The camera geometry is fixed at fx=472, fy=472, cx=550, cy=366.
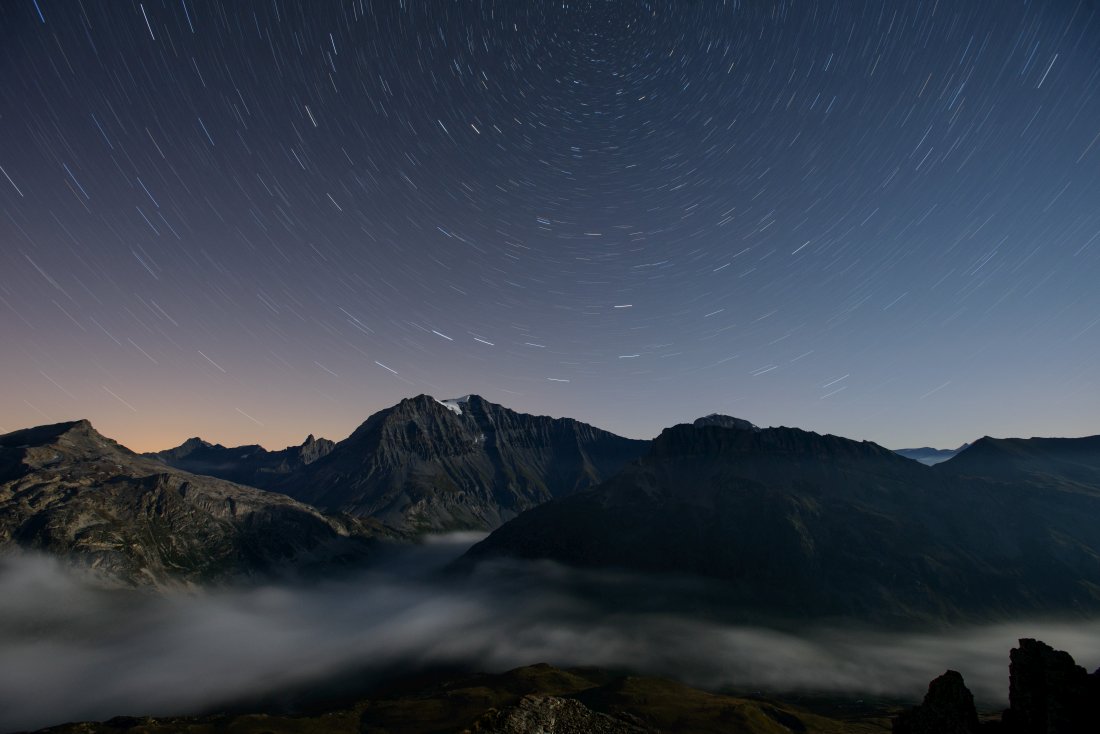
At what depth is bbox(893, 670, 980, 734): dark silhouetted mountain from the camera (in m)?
41.7

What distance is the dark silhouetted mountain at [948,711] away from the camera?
41.7 meters

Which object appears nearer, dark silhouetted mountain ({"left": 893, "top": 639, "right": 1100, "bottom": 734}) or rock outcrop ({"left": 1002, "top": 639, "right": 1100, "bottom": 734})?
dark silhouetted mountain ({"left": 893, "top": 639, "right": 1100, "bottom": 734})

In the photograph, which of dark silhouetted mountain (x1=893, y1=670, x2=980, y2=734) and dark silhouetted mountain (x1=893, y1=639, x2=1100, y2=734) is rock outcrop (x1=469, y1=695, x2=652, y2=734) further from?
dark silhouetted mountain (x1=893, y1=670, x2=980, y2=734)

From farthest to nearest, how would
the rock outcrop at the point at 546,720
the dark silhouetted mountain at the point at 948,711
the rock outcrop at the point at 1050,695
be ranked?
1. the rock outcrop at the point at 1050,695
2. the dark silhouetted mountain at the point at 948,711
3. the rock outcrop at the point at 546,720

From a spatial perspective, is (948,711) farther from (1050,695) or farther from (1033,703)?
(1050,695)

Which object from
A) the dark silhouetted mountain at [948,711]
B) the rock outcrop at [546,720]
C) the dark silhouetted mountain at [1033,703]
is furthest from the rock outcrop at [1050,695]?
the rock outcrop at [546,720]

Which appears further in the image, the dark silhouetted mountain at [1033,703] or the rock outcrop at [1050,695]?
the rock outcrop at [1050,695]

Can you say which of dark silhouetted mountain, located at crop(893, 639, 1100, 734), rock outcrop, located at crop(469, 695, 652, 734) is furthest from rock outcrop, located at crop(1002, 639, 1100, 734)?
rock outcrop, located at crop(469, 695, 652, 734)

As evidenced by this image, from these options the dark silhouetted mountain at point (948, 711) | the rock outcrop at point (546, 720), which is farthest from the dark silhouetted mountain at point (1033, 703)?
the rock outcrop at point (546, 720)

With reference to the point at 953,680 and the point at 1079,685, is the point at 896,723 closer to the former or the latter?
the point at 953,680

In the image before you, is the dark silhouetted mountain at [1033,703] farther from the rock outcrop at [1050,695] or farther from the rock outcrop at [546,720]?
the rock outcrop at [546,720]

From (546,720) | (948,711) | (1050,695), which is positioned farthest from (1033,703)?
(546,720)

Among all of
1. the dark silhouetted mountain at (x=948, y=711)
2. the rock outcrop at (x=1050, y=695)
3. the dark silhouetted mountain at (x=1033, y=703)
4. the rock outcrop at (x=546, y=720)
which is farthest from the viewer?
the rock outcrop at (x=1050, y=695)

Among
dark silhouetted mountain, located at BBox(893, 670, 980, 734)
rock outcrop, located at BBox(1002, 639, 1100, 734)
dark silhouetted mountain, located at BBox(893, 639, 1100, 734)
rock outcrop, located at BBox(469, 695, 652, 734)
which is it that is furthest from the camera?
rock outcrop, located at BBox(1002, 639, 1100, 734)
